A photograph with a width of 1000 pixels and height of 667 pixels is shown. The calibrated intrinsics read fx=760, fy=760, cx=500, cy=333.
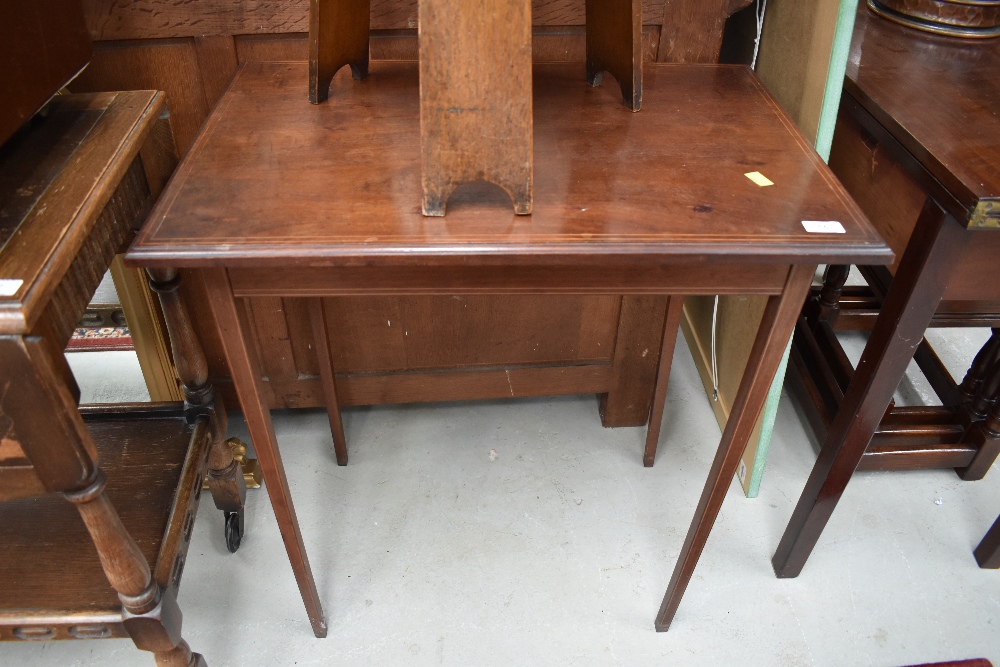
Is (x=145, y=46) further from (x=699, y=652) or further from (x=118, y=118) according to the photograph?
(x=699, y=652)

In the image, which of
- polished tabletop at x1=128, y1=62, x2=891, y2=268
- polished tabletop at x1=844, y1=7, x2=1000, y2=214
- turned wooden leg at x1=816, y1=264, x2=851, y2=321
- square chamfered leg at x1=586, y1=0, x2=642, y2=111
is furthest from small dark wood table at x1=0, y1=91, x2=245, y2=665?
turned wooden leg at x1=816, y1=264, x2=851, y2=321

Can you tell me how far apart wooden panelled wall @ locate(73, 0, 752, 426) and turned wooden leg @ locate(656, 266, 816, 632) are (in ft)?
1.73

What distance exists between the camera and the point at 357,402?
5.92 ft

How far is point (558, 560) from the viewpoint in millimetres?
1569

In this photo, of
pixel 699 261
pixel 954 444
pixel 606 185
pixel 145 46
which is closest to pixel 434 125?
pixel 606 185

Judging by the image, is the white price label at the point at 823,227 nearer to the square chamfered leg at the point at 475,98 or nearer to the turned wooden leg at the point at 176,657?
the square chamfered leg at the point at 475,98

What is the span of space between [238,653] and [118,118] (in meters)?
0.96

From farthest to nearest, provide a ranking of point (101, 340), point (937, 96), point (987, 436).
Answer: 1. point (101, 340)
2. point (987, 436)
3. point (937, 96)

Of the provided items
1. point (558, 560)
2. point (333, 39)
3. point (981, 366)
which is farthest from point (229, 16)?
point (981, 366)

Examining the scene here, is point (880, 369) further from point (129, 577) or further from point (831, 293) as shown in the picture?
point (129, 577)

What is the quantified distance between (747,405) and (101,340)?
1.69 m

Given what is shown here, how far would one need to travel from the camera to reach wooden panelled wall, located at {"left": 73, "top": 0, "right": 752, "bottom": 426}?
1.30 m

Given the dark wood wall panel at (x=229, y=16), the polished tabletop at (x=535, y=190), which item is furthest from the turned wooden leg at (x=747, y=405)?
the dark wood wall panel at (x=229, y=16)

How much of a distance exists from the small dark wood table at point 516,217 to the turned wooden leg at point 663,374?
0.42 m
